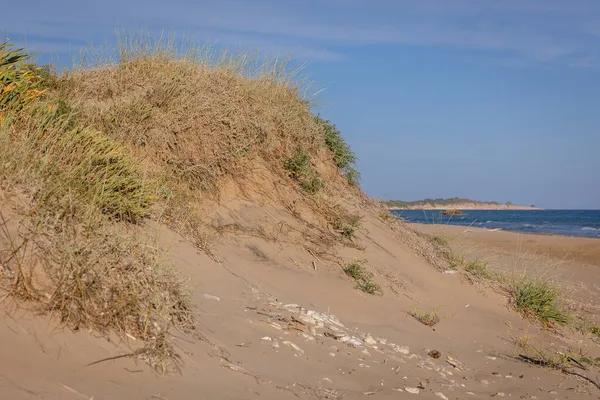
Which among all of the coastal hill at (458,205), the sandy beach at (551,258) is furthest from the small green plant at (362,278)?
the coastal hill at (458,205)

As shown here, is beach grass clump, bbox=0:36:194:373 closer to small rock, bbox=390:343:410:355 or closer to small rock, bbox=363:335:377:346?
small rock, bbox=363:335:377:346

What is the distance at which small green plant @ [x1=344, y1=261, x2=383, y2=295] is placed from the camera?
889 centimetres

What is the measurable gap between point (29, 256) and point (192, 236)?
3544 mm

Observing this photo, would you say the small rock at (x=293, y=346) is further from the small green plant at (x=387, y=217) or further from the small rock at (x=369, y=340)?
the small green plant at (x=387, y=217)

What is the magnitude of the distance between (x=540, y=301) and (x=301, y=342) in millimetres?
6209

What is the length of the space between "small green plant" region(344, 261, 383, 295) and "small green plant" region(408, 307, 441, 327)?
0.56 meters

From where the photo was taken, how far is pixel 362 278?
29.9ft

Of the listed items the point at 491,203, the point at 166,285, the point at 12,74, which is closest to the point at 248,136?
the point at 12,74

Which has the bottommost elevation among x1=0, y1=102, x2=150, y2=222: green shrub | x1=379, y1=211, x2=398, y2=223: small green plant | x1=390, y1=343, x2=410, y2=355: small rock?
x1=390, y1=343, x2=410, y2=355: small rock

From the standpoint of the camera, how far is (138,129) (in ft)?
30.1

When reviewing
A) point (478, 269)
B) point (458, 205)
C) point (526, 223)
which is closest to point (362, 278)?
point (478, 269)

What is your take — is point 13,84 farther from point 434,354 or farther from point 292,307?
point 434,354

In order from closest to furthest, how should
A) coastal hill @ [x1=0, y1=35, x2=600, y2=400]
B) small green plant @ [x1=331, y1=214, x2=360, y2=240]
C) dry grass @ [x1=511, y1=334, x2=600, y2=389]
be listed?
coastal hill @ [x1=0, y1=35, x2=600, y2=400], dry grass @ [x1=511, y1=334, x2=600, y2=389], small green plant @ [x1=331, y1=214, x2=360, y2=240]

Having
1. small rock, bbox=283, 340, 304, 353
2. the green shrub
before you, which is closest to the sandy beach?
small rock, bbox=283, 340, 304, 353
